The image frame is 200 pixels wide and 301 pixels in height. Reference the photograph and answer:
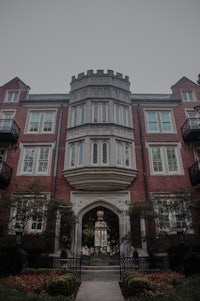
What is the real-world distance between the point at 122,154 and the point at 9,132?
818 cm

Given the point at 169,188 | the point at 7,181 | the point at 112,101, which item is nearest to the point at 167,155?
the point at 169,188

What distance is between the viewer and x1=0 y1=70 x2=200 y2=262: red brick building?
1226 centimetres

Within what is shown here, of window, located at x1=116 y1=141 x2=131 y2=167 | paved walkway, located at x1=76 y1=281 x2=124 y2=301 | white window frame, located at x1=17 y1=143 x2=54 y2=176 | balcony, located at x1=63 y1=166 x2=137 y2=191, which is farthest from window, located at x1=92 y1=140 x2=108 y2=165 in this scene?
paved walkway, located at x1=76 y1=281 x2=124 y2=301

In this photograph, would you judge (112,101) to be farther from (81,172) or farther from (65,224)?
(65,224)

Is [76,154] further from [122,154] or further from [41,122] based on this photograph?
[41,122]

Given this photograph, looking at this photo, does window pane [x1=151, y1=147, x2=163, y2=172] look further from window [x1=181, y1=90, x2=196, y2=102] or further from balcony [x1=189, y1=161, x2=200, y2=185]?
window [x1=181, y1=90, x2=196, y2=102]

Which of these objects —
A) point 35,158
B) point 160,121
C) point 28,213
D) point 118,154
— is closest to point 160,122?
point 160,121

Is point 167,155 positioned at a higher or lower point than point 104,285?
higher

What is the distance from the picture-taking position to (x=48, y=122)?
16.5 m

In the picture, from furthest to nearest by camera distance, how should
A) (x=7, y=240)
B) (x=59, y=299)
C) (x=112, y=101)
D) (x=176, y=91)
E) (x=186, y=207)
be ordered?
(x=176, y=91) → (x=112, y=101) → (x=7, y=240) → (x=186, y=207) → (x=59, y=299)

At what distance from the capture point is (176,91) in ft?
58.6

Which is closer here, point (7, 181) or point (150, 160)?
point (7, 181)

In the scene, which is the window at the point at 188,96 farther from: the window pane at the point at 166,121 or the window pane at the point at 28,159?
the window pane at the point at 28,159

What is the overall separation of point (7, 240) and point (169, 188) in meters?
10.6
